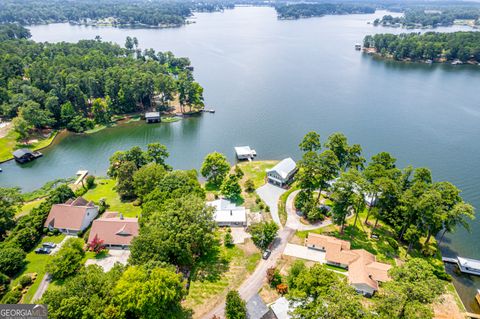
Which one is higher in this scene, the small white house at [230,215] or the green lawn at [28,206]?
the small white house at [230,215]

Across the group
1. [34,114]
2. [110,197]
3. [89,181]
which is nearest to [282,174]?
[110,197]

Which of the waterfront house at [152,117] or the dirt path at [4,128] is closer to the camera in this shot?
the dirt path at [4,128]

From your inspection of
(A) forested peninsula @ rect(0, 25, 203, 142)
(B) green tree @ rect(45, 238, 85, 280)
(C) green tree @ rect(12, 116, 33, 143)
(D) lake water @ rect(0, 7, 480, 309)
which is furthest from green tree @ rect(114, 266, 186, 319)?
(A) forested peninsula @ rect(0, 25, 203, 142)

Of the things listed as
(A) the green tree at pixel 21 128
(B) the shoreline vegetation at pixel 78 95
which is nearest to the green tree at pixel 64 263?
(B) the shoreline vegetation at pixel 78 95

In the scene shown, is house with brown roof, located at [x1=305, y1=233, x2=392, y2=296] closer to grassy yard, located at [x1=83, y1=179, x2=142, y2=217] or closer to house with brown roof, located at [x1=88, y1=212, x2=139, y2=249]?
house with brown roof, located at [x1=88, y1=212, x2=139, y2=249]

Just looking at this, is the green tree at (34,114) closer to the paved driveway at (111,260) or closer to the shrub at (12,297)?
the paved driveway at (111,260)

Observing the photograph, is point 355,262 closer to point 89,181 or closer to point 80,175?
point 89,181
